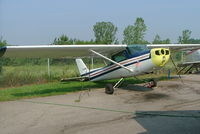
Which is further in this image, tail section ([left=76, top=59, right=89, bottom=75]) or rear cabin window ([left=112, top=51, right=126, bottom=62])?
tail section ([left=76, top=59, right=89, bottom=75])

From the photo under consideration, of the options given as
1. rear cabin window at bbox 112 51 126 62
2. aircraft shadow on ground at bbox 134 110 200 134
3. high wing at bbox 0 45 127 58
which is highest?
high wing at bbox 0 45 127 58

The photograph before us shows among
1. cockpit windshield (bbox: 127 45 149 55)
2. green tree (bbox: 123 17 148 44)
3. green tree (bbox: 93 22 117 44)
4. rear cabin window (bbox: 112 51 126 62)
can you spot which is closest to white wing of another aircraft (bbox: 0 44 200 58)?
rear cabin window (bbox: 112 51 126 62)

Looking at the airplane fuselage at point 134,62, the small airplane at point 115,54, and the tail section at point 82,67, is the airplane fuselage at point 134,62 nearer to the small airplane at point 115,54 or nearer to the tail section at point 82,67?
the small airplane at point 115,54

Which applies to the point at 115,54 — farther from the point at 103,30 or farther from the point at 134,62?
the point at 103,30

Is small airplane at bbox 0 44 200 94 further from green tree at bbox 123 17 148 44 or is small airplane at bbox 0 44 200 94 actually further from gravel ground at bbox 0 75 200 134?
green tree at bbox 123 17 148 44

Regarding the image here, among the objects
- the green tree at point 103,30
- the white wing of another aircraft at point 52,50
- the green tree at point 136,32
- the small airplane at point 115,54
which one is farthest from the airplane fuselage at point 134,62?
the green tree at point 103,30

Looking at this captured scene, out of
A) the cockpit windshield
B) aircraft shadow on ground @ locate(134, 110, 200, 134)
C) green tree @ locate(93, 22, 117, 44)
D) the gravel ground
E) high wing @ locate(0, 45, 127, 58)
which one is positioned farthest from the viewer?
green tree @ locate(93, 22, 117, 44)

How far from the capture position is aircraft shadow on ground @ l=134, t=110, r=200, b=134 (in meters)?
4.22

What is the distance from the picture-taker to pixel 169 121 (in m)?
4.87

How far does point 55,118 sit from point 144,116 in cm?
239

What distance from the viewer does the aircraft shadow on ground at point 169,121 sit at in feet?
13.9

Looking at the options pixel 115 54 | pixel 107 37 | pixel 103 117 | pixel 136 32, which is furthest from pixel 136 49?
pixel 107 37

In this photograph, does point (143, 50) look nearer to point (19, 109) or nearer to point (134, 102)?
point (134, 102)

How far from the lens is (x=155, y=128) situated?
4.41m
